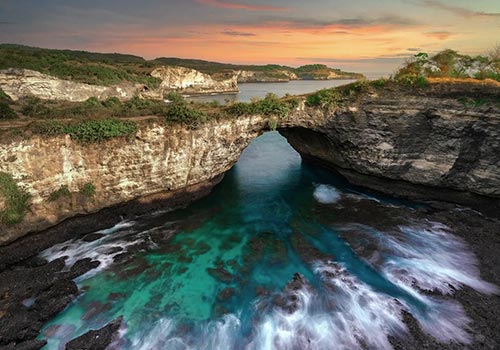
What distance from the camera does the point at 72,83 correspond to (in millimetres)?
35844

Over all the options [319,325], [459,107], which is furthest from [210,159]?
[459,107]

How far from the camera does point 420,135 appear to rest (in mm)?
22688

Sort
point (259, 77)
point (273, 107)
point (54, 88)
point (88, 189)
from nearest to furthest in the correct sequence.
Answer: point (88, 189)
point (273, 107)
point (54, 88)
point (259, 77)

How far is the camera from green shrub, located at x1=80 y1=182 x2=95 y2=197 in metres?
18.9

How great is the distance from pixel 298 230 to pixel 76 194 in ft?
50.5

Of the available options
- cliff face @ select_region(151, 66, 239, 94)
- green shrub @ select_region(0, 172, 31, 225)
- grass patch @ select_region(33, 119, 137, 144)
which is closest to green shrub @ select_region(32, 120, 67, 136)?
grass patch @ select_region(33, 119, 137, 144)

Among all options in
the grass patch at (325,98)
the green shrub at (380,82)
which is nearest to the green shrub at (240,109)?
the grass patch at (325,98)

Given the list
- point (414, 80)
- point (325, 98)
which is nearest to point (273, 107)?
point (325, 98)

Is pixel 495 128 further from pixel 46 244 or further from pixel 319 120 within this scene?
pixel 46 244

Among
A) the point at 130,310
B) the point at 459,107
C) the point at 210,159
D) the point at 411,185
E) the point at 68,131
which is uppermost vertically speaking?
the point at 459,107

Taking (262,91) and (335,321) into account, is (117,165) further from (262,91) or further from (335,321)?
(262,91)

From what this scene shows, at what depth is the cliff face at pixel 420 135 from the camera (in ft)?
68.5

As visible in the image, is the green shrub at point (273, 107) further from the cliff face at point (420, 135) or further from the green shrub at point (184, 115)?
the green shrub at point (184, 115)

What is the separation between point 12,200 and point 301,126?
20.9m
